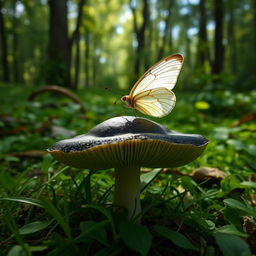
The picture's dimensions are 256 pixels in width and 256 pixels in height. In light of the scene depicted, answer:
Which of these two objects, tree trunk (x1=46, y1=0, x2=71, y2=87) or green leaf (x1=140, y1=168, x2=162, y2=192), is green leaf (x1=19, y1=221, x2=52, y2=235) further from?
tree trunk (x1=46, y1=0, x2=71, y2=87)

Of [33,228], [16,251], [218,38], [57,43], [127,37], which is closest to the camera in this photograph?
[16,251]

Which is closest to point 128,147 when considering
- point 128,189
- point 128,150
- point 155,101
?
point 128,150

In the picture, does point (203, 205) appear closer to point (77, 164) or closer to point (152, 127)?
point (152, 127)

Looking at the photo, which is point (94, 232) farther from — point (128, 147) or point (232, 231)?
point (232, 231)

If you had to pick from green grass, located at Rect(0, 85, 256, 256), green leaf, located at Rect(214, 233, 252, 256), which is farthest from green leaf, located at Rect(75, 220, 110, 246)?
green leaf, located at Rect(214, 233, 252, 256)

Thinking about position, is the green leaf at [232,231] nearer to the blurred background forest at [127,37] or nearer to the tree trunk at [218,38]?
the blurred background forest at [127,37]

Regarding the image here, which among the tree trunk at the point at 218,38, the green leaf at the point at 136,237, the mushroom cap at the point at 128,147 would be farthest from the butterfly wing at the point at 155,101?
the tree trunk at the point at 218,38
